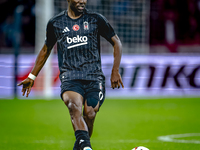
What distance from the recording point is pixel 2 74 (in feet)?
38.8

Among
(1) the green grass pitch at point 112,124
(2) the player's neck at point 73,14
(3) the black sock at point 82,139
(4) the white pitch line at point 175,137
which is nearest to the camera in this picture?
(3) the black sock at point 82,139

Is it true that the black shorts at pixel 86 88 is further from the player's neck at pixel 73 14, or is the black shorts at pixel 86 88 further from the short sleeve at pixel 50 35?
the player's neck at pixel 73 14

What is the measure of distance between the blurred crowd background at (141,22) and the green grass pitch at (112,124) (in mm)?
2859

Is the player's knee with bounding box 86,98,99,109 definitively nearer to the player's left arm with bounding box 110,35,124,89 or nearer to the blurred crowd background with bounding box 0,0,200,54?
the player's left arm with bounding box 110,35,124,89

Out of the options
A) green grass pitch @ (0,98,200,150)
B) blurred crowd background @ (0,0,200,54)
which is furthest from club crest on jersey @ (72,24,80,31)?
blurred crowd background @ (0,0,200,54)

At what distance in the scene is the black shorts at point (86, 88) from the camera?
444cm

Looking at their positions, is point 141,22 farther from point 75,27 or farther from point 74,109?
point 74,109

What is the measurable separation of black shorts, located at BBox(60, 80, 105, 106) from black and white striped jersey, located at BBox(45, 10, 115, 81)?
0.06 metres

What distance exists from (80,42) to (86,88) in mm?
530

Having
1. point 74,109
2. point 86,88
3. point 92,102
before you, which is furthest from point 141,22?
point 74,109

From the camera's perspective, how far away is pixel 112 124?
8.20 m

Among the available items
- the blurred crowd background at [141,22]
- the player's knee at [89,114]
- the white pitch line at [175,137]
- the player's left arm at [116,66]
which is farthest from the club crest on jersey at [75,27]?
the blurred crowd background at [141,22]

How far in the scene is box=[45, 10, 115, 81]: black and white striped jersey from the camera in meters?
4.52

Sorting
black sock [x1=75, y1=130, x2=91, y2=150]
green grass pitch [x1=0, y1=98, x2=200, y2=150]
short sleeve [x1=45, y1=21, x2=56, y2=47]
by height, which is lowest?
green grass pitch [x1=0, y1=98, x2=200, y2=150]
